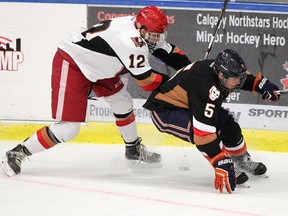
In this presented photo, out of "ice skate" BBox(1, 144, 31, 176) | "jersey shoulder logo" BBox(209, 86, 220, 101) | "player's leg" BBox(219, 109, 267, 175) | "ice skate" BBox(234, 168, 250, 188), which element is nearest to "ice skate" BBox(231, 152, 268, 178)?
"player's leg" BBox(219, 109, 267, 175)

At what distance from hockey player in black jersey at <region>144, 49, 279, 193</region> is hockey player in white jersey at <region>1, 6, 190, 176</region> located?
5.8 inches

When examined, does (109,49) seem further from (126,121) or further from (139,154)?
(139,154)

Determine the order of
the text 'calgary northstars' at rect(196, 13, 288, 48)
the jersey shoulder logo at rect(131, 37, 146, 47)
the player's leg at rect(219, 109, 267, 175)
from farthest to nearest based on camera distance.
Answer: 1. the text 'calgary northstars' at rect(196, 13, 288, 48)
2. the player's leg at rect(219, 109, 267, 175)
3. the jersey shoulder logo at rect(131, 37, 146, 47)

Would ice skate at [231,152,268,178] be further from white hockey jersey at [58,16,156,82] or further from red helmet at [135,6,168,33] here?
red helmet at [135,6,168,33]

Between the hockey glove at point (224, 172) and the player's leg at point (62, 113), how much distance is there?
2.92 ft

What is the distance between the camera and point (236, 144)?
4234mm

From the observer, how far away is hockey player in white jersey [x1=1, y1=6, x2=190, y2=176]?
3.98 meters

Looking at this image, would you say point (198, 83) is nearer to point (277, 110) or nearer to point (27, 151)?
point (27, 151)

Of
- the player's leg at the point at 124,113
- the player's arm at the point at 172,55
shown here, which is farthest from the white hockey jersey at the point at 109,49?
the player's arm at the point at 172,55

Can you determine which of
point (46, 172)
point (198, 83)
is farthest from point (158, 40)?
point (46, 172)

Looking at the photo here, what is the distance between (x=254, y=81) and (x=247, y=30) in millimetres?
1024

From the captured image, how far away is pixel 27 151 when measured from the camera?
425 centimetres

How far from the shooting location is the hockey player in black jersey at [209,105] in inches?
150

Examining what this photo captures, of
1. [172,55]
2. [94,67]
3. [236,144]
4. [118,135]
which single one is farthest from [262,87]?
[118,135]
